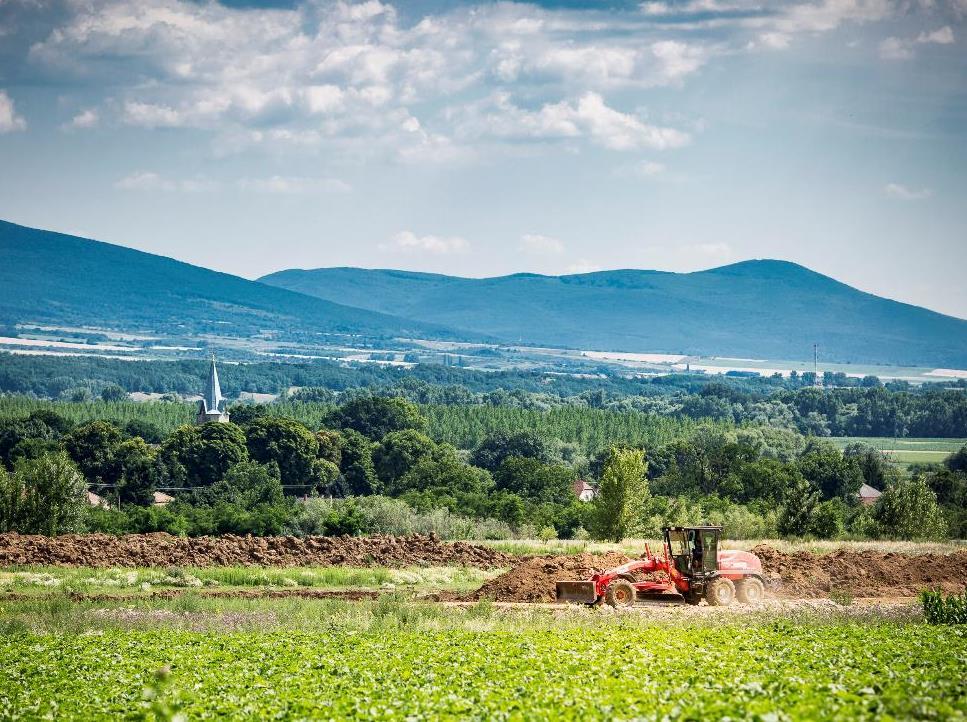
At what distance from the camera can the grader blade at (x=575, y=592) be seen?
114 feet

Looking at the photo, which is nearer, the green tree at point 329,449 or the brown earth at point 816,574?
the brown earth at point 816,574

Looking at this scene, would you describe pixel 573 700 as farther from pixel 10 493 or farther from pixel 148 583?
pixel 10 493

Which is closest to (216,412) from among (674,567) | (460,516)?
(460,516)

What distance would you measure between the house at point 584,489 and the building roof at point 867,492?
22.4 m

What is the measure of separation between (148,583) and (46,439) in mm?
95975

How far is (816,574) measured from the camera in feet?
137

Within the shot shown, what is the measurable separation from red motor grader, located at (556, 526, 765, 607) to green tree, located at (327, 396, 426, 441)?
11692 centimetres

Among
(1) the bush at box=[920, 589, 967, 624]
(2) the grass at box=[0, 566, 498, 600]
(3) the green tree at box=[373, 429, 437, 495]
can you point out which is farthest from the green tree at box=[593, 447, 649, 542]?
(3) the green tree at box=[373, 429, 437, 495]

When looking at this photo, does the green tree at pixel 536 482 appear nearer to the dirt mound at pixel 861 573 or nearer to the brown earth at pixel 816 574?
the dirt mound at pixel 861 573

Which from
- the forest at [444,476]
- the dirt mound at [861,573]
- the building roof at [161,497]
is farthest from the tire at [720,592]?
the building roof at [161,497]

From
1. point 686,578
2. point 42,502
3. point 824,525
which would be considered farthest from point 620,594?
point 42,502

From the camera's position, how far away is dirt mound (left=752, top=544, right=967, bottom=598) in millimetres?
39625

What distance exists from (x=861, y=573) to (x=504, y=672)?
73.9ft

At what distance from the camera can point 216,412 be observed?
547 ft
